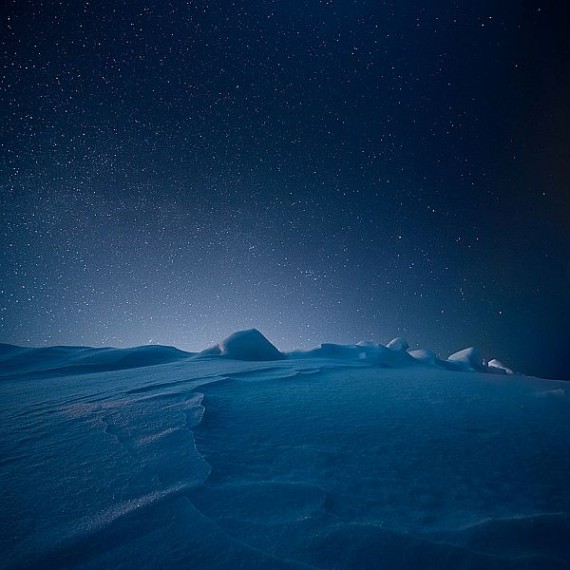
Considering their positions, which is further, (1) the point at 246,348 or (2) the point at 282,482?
(1) the point at 246,348

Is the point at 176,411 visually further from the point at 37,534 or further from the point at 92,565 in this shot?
the point at 92,565

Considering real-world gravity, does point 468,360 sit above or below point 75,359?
below

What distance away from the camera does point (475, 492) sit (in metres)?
1.52

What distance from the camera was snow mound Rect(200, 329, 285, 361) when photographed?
771cm

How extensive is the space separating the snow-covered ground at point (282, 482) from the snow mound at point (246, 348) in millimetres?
4415

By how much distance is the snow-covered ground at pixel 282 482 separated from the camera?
112cm

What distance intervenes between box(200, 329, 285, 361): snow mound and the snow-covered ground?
4.41 meters

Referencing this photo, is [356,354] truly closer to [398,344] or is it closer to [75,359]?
[398,344]

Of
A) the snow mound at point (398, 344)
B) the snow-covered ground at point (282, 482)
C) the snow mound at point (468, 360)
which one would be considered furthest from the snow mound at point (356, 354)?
the snow-covered ground at point (282, 482)

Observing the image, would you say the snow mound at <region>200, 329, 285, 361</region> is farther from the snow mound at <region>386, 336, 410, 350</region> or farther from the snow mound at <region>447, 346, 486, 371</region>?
the snow mound at <region>447, 346, 486, 371</region>

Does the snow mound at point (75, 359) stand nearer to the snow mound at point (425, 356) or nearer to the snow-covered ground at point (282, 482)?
the snow-covered ground at point (282, 482)

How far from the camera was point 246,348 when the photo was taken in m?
7.85

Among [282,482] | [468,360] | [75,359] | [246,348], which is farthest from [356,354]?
[282,482]

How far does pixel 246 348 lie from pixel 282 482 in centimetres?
641
